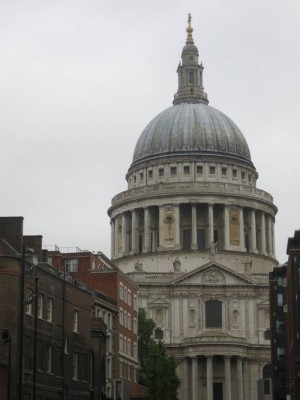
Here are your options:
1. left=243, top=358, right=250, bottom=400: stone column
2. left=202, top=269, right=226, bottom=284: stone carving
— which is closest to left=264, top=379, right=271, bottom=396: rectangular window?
left=243, top=358, right=250, bottom=400: stone column

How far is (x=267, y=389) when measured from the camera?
141 m

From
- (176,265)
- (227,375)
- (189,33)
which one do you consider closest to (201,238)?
(176,265)

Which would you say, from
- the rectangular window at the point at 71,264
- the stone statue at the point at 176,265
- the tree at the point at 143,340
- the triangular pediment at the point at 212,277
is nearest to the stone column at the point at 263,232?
the triangular pediment at the point at 212,277

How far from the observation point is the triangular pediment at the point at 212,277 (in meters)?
151

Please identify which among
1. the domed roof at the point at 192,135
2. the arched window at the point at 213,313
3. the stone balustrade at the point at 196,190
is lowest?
the arched window at the point at 213,313

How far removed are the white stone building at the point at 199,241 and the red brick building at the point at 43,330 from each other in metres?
68.2

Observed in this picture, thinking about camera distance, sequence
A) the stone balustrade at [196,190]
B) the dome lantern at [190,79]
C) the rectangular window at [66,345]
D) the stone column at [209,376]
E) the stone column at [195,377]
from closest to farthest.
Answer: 1. the rectangular window at [66,345]
2. the stone column at [209,376]
3. the stone column at [195,377]
4. the stone balustrade at [196,190]
5. the dome lantern at [190,79]

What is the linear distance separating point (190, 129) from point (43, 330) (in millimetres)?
108825

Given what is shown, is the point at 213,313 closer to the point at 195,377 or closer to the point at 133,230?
the point at 195,377

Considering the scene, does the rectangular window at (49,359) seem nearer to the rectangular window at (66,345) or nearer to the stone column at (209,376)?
the rectangular window at (66,345)

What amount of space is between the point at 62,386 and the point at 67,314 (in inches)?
194

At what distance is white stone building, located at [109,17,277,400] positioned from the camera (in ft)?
482

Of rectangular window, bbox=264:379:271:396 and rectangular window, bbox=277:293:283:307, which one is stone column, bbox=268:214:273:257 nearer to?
rectangular window, bbox=264:379:271:396

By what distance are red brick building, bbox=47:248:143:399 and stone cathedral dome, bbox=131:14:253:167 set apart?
6988cm
